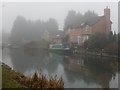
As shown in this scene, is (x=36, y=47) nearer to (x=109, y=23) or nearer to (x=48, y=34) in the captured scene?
(x=48, y=34)

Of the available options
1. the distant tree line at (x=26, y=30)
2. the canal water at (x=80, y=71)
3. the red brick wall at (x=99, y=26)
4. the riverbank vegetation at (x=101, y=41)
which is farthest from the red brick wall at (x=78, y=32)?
the distant tree line at (x=26, y=30)

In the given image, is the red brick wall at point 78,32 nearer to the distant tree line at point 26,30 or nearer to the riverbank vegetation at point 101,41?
the riverbank vegetation at point 101,41

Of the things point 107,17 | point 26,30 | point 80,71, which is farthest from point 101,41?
point 26,30

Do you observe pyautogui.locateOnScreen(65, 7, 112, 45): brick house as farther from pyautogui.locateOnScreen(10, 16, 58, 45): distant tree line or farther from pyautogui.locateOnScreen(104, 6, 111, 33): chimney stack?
pyautogui.locateOnScreen(10, 16, 58, 45): distant tree line

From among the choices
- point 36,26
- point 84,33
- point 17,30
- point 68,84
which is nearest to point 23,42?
point 17,30

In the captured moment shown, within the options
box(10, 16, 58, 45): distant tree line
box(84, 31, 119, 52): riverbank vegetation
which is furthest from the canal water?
box(10, 16, 58, 45): distant tree line

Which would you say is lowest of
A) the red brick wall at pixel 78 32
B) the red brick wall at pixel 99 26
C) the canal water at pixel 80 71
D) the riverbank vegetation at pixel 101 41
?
the canal water at pixel 80 71

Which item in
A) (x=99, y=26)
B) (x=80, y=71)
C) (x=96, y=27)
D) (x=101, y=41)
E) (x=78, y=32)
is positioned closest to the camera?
(x=80, y=71)

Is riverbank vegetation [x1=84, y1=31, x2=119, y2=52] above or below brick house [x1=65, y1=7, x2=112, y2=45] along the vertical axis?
below

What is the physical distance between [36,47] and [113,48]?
43.1m

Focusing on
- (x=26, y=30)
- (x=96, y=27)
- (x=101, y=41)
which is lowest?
(x=101, y=41)

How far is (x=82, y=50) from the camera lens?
1439 inches

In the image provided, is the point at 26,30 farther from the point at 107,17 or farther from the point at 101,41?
the point at 101,41

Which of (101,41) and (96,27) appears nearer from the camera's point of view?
(101,41)
